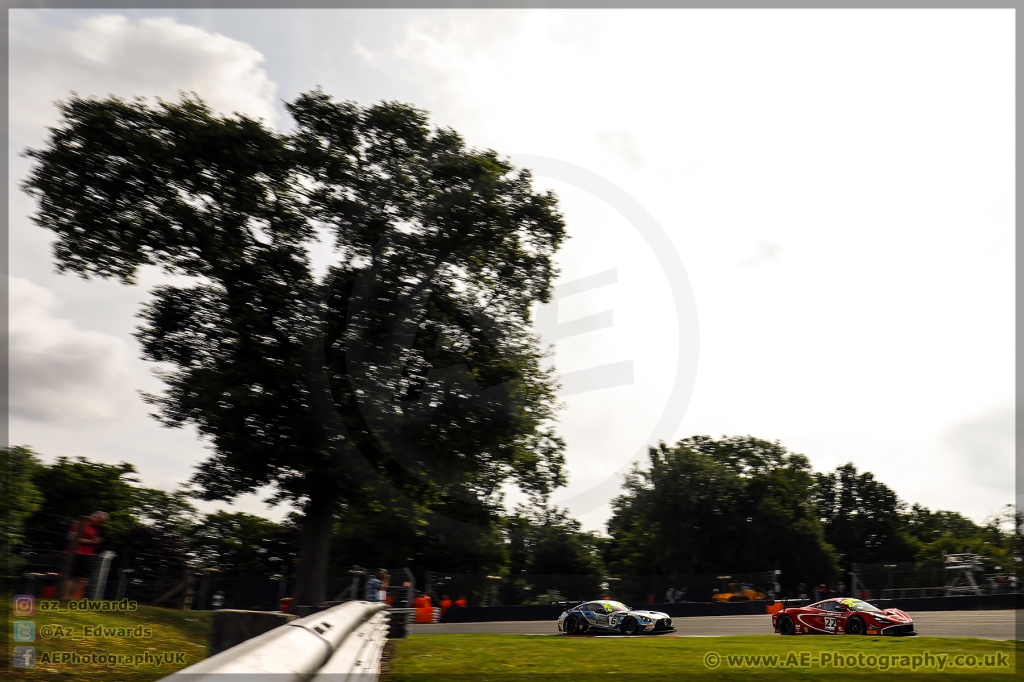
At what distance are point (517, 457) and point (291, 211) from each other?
362 inches

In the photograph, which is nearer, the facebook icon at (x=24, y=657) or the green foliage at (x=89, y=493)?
the facebook icon at (x=24, y=657)

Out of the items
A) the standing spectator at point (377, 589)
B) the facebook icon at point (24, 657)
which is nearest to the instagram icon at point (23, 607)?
the facebook icon at point (24, 657)

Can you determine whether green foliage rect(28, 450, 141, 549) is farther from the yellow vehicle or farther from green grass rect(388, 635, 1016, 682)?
green grass rect(388, 635, 1016, 682)

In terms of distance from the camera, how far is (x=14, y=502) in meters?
21.1

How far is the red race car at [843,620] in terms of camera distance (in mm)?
18641

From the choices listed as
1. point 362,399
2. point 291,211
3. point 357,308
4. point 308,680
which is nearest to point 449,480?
point 362,399

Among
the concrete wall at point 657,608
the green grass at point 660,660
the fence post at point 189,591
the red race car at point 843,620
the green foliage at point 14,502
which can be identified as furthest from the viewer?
the concrete wall at point 657,608

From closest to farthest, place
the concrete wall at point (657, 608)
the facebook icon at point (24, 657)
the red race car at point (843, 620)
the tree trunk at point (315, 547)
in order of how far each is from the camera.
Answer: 1. the facebook icon at point (24, 657)
2. the red race car at point (843, 620)
3. the tree trunk at point (315, 547)
4. the concrete wall at point (657, 608)

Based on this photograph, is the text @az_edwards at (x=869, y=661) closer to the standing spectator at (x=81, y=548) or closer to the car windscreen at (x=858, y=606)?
the car windscreen at (x=858, y=606)

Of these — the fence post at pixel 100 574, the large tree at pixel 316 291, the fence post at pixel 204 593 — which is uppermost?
the large tree at pixel 316 291

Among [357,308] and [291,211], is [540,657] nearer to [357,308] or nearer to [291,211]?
[357,308]

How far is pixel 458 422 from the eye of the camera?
20812 mm

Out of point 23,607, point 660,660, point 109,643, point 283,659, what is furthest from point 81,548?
point 283,659

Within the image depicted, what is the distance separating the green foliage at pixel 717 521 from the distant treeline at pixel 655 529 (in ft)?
0.37
